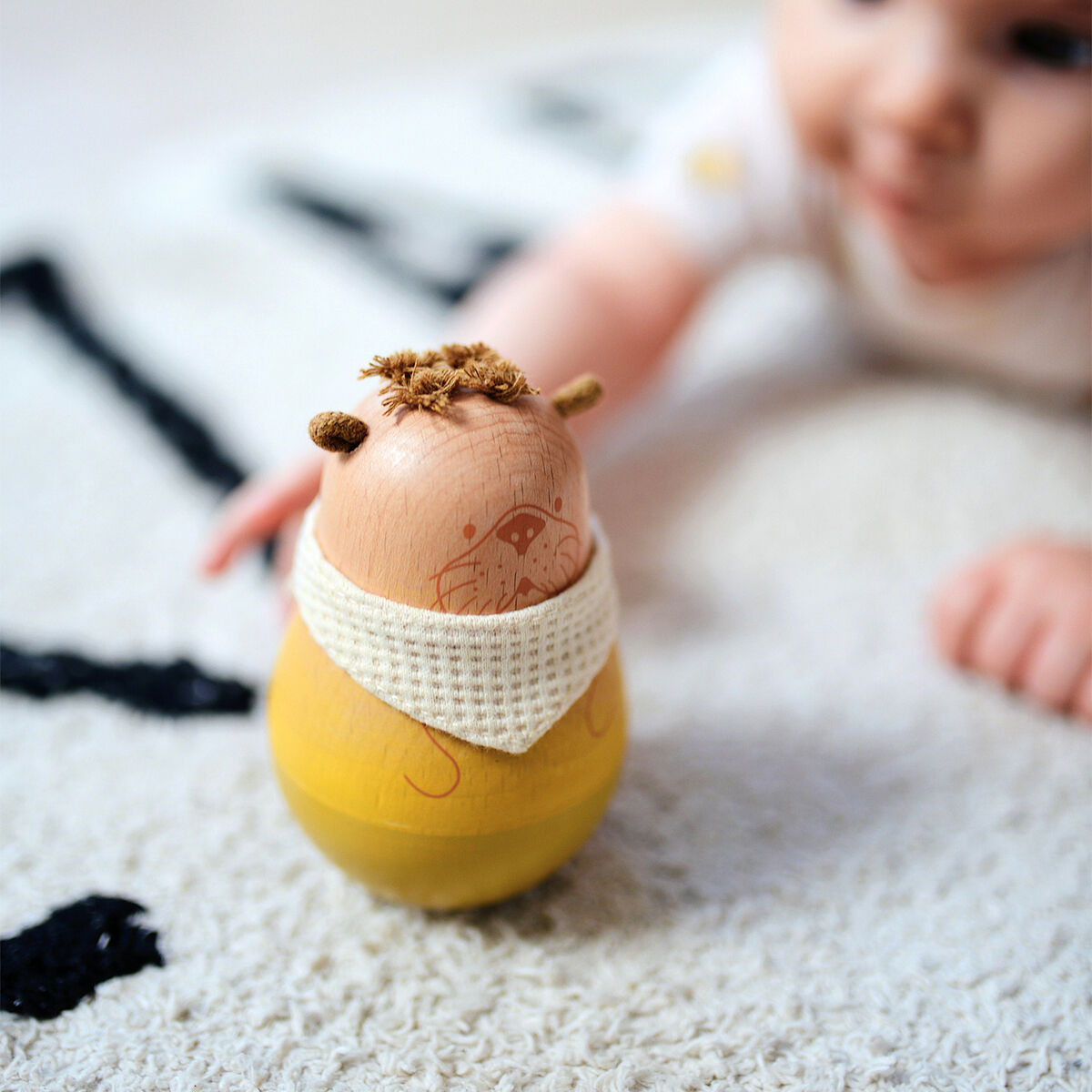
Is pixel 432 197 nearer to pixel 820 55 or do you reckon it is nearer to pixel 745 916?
pixel 820 55

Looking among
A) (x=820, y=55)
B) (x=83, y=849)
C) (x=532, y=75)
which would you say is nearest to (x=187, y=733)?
(x=83, y=849)

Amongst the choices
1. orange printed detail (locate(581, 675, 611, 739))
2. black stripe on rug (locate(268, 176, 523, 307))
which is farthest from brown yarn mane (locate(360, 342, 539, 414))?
black stripe on rug (locate(268, 176, 523, 307))

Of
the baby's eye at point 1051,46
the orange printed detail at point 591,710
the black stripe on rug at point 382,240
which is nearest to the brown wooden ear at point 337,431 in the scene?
the orange printed detail at point 591,710

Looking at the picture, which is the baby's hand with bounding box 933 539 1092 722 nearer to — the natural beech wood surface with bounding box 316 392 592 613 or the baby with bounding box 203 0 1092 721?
the baby with bounding box 203 0 1092 721

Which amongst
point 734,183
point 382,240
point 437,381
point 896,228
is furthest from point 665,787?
point 382,240

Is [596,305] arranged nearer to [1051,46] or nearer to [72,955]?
[1051,46]
